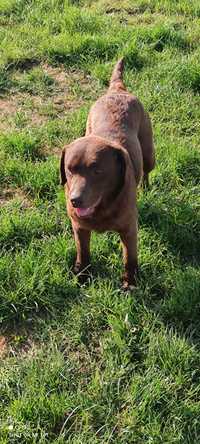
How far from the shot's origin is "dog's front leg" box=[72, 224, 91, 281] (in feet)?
11.8

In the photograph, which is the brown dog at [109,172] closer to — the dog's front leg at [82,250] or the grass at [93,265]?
the dog's front leg at [82,250]

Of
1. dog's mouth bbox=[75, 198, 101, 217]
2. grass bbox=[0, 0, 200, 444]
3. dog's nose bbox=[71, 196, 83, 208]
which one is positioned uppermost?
dog's nose bbox=[71, 196, 83, 208]

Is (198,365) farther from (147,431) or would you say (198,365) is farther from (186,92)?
(186,92)

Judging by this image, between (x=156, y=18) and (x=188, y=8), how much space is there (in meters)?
0.38

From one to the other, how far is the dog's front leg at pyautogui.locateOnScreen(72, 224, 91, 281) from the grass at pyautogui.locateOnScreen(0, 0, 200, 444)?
0.09m

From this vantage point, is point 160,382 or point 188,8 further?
point 188,8

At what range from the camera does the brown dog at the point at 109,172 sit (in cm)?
308

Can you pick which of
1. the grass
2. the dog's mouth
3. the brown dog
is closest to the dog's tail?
the brown dog

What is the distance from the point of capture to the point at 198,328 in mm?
3516

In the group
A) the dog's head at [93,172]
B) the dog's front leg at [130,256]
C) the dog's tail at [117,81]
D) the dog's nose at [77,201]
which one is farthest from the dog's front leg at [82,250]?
the dog's tail at [117,81]

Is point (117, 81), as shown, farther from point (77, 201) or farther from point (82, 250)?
point (77, 201)

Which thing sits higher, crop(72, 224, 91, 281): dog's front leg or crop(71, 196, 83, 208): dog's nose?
crop(71, 196, 83, 208): dog's nose

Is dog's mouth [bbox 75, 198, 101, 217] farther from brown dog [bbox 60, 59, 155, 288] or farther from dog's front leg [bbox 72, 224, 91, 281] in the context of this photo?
dog's front leg [bbox 72, 224, 91, 281]

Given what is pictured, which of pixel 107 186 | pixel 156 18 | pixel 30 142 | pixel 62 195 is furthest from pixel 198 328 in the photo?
pixel 156 18
